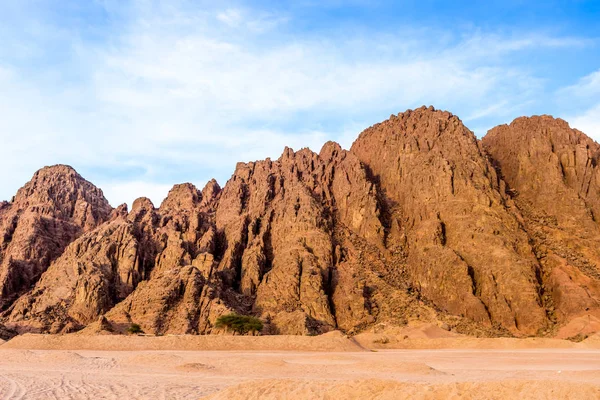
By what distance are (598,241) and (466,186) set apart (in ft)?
77.6

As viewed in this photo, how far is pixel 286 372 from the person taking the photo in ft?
99.0

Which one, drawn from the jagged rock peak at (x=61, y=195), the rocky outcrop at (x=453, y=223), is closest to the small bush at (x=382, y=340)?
the rocky outcrop at (x=453, y=223)

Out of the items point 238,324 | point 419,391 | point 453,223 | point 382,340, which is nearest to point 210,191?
point 453,223

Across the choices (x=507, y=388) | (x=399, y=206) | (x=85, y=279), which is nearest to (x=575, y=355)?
(x=507, y=388)

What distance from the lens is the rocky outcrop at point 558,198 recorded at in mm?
77750

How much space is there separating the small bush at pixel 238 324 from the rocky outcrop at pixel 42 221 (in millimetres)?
49352

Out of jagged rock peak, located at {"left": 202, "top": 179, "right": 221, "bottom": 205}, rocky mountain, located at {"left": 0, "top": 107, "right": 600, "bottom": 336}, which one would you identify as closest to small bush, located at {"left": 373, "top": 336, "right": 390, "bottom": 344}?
rocky mountain, located at {"left": 0, "top": 107, "right": 600, "bottom": 336}

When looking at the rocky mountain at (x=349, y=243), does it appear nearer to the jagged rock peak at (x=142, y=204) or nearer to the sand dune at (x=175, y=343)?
the jagged rock peak at (x=142, y=204)

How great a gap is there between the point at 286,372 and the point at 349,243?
209 feet

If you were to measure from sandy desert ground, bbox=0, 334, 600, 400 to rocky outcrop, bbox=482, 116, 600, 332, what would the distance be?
24.6 meters

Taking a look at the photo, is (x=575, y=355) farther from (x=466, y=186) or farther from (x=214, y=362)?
(x=466, y=186)

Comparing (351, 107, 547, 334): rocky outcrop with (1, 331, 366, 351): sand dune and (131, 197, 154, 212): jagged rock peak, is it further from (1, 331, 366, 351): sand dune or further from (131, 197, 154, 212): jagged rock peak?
(131, 197, 154, 212): jagged rock peak

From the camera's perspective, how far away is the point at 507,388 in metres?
13.5

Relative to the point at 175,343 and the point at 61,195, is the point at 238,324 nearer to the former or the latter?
the point at 175,343
